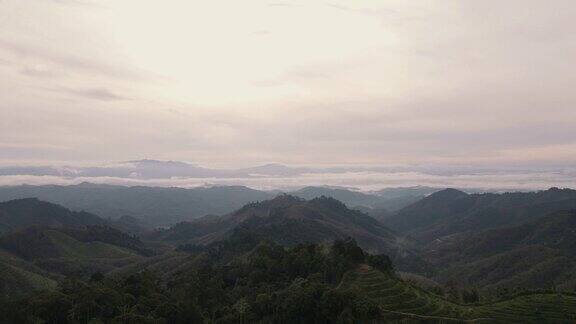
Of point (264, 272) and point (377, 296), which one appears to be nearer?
point (377, 296)

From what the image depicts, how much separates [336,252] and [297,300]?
46025 millimetres

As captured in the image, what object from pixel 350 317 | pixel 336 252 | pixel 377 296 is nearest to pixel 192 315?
pixel 350 317

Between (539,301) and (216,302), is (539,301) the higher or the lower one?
the higher one

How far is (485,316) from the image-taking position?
9675cm

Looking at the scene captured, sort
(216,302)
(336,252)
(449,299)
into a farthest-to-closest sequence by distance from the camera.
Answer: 1. (336,252)
2. (216,302)
3. (449,299)

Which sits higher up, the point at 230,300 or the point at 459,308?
the point at 459,308

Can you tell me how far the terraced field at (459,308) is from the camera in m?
94.9

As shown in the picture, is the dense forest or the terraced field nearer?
the terraced field

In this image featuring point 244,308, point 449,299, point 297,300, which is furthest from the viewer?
point 449,299

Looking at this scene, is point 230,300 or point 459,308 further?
point 230,300

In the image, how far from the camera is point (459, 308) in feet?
341

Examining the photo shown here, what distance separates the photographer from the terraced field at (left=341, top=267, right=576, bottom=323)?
9485 cm

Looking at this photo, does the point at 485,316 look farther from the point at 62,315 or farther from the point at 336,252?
the point at 62,315

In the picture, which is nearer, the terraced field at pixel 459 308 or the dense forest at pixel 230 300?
the terraced field at pixel 459 308
